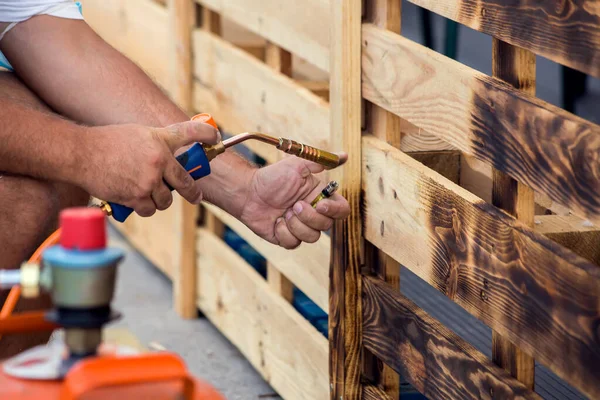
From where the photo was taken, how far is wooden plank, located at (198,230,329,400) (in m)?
2.00

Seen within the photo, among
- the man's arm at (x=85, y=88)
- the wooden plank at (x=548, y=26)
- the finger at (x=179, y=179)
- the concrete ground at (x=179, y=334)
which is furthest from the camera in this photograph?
the concrete ground at (x=179, y=334)

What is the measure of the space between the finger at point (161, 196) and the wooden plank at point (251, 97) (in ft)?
1.59

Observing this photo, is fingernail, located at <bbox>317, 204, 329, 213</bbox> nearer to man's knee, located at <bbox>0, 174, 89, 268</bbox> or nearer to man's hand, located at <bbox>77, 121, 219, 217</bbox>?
man's hand, located at <bbox>77, 121, 219, 217</bbox>

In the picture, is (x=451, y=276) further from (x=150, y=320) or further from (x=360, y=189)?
(x=150, y=320)

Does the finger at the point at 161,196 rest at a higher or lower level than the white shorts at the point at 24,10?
lower

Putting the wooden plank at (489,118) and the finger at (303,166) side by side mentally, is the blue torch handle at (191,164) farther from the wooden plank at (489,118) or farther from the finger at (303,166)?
the wooden plank at (489,118)

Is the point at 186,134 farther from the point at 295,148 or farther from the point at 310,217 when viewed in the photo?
the point at 310,217

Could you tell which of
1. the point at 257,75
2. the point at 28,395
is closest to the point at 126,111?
the point at 257,75

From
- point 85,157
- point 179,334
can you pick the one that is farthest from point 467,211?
point 179,334

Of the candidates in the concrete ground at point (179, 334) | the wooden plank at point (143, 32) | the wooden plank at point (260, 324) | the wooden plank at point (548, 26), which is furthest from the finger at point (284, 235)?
the wooden plank at point (143, 32)

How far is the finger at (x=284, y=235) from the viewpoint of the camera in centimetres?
163

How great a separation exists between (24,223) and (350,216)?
22.1 inches

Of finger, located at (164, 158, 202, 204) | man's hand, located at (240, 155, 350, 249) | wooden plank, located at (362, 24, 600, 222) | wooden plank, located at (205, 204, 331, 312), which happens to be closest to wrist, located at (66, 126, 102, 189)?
finger, located at (164, 158, 202, 204)

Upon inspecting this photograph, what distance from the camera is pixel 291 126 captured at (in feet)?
6.56
